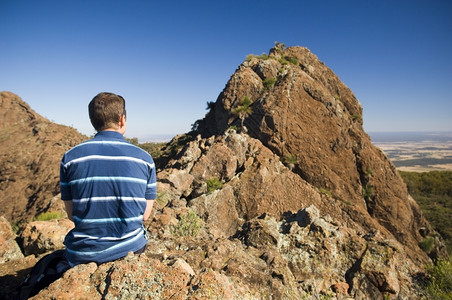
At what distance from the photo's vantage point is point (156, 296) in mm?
2717

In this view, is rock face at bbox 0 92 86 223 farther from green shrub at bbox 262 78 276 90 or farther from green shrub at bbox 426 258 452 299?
green shrub at bbox 426 258 452 299

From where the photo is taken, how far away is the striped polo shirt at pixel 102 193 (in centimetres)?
278

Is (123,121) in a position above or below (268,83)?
below

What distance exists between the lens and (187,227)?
601 cm

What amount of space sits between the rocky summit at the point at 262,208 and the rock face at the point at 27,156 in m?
0.14

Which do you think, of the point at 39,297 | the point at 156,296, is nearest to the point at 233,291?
the point at 156,296

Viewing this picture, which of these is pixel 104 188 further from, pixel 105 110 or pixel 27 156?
pixel 27 156

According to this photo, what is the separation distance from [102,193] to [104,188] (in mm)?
63

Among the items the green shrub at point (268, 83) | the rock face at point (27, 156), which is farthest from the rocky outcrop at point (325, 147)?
the rock face at point (27, 156)

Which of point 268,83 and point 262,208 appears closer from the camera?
point 262,208

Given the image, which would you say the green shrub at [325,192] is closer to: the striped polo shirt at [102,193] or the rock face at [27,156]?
the striped polo shirt at [102,193]

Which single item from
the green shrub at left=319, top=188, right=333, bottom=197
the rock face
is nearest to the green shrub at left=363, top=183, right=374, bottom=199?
the green shrub at left=319, top=188, right=333, bottom=197

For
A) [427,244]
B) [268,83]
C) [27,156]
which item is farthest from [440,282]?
[27,156]

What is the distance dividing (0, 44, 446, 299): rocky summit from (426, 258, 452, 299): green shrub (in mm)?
227
